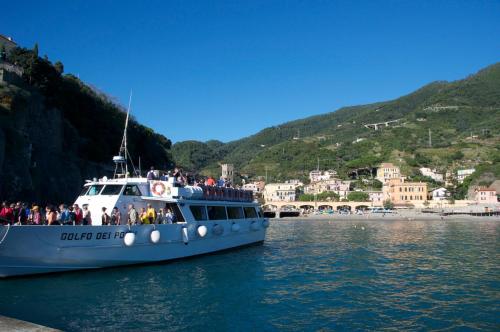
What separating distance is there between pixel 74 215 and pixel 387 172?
141 meters

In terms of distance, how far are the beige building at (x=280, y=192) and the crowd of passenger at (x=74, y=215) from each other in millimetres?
120750

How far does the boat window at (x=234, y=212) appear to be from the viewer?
2803 centimetres

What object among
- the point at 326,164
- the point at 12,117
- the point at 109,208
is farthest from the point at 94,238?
the point at 326,164

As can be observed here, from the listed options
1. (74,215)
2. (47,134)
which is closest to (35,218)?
(74,215)

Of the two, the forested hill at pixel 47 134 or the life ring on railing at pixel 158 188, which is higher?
the forested hill at pixel 47 134

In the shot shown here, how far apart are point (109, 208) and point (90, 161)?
41.1 meters

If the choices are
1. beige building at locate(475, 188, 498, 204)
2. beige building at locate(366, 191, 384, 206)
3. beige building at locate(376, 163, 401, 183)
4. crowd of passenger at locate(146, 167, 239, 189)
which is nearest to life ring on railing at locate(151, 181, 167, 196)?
crowd of passenger at locate(146, 167, 239, 189)

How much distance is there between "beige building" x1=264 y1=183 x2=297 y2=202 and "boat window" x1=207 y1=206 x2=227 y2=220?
114710mm

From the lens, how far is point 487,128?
A: 638 ft

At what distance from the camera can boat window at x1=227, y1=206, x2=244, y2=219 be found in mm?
28031

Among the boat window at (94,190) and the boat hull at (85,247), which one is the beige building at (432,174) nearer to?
the boat hull at (85,247)

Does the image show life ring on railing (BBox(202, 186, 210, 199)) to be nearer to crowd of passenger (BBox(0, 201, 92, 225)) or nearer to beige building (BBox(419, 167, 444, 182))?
crowd of passenger (BBox(0, 201, 92, 225))

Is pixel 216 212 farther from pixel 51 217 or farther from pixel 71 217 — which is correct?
pixel 51 217

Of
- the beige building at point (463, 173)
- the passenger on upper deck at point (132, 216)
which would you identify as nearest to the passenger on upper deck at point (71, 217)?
the passenger on upper deck at point (132, 216)
